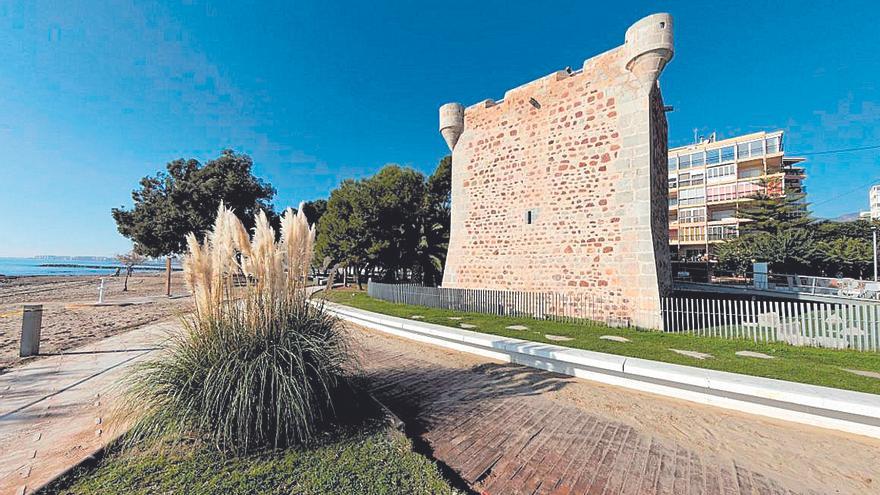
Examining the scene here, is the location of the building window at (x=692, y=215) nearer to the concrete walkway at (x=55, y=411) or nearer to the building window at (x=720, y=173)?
the building window at (x=720, y=173)

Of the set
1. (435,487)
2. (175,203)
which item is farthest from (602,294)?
(175,203)

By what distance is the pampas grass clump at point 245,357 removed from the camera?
92.9 inches

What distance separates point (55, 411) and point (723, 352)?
28.1 ft

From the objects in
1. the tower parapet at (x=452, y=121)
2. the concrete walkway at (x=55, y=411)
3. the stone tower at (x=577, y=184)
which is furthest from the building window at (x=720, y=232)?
the concrete walkway at (x=55, y=411)

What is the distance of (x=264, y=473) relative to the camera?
7.06 feet

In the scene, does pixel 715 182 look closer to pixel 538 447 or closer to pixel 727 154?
pixel 727 154

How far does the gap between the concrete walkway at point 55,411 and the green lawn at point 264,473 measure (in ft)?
1.01

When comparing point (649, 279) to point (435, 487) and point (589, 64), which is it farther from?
point (435, 487)

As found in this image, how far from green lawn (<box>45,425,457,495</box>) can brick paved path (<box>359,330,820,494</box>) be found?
0.40 meters

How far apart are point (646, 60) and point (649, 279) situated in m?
5.43

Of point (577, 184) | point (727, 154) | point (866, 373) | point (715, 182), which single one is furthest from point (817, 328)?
point (727, 154)

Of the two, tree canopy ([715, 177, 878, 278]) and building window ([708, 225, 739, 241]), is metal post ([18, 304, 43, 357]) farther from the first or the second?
building window ([708, 225, 739, 241])

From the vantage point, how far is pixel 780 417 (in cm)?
336

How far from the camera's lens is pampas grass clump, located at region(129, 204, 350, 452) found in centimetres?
236
